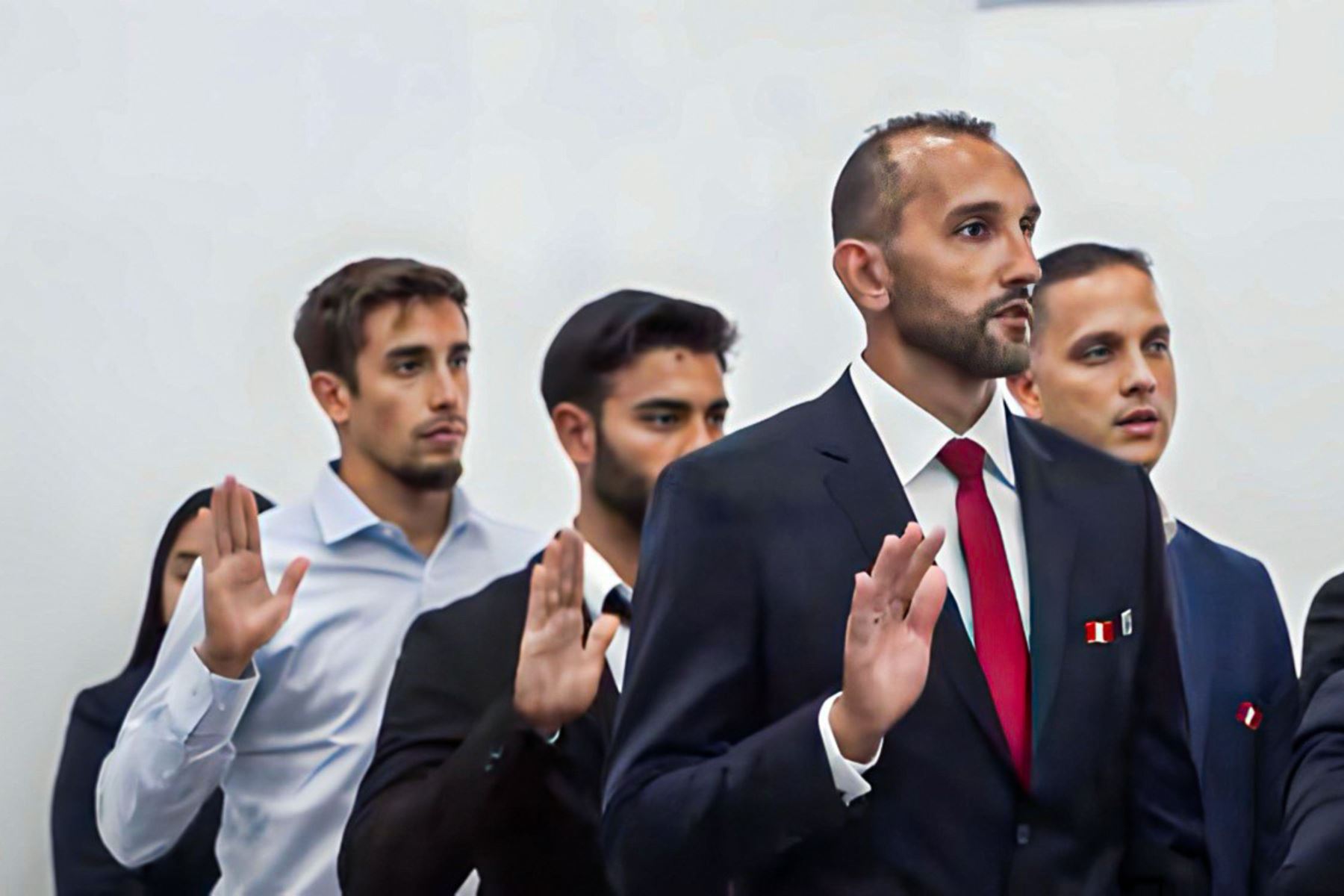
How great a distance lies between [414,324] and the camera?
316cm

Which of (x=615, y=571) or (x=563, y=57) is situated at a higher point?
(x=563, y=57)

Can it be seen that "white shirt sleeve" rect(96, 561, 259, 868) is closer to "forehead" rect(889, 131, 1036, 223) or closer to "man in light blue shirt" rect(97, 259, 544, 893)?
"man in light blue shirt" rect(97, 259, 544, 893)

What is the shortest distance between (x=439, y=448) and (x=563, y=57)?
0.66 meters

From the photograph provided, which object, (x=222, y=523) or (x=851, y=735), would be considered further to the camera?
(x=222, y=523)

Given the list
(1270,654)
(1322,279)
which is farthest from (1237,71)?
(1270,654)

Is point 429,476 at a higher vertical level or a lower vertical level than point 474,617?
higher

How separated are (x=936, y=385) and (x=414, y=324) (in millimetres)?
1285

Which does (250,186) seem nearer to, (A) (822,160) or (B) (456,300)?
(B) (456,300)

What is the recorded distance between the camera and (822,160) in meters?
3.16

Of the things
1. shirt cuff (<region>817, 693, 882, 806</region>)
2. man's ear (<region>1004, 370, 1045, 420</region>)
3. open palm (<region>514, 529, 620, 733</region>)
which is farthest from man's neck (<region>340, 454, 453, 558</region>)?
shirt cuff (<region>817, 693, 882, 806</region>)

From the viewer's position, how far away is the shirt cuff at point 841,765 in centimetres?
183

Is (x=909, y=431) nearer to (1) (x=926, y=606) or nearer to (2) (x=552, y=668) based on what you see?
(1) (x=926, y=606)

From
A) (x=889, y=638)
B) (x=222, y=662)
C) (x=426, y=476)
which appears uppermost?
(x=426, y=476)

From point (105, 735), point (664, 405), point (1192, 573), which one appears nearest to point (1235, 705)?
point (1192, 573)
